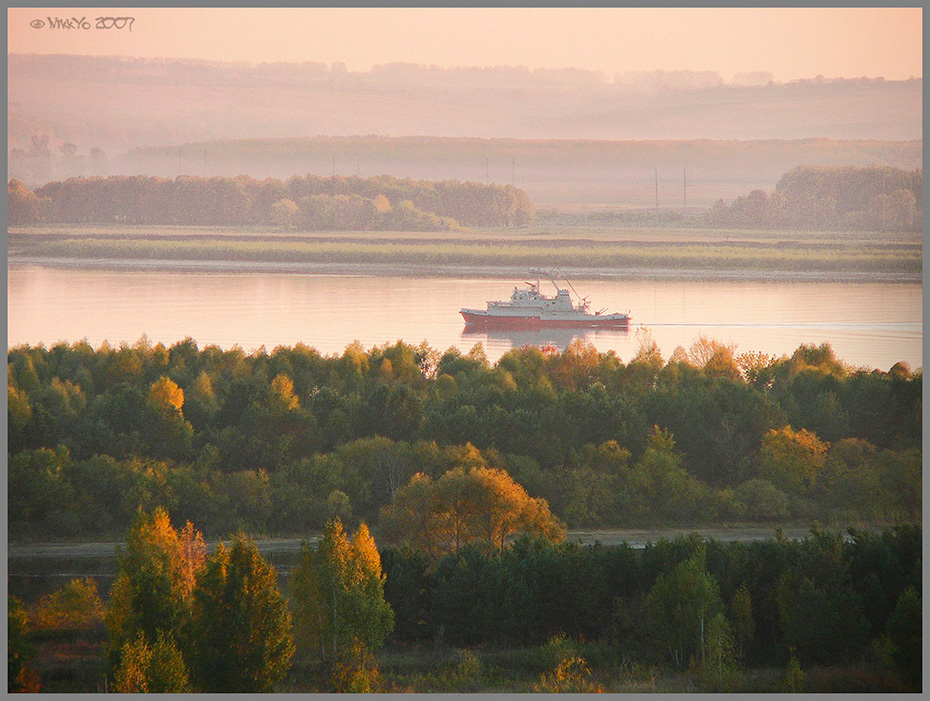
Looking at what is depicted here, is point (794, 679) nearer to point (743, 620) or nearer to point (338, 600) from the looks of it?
point (743, 620)

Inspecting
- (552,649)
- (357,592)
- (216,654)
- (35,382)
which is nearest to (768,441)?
(552,649)

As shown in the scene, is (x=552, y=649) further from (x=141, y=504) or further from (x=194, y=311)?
(x=194, y=311)

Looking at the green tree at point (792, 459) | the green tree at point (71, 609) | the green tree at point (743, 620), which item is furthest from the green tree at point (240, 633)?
the green tree at point (792, 459)

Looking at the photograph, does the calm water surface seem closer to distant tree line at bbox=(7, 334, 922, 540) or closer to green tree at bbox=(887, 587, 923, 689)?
distant tree line at bbox=(7, 334, 922, 540)

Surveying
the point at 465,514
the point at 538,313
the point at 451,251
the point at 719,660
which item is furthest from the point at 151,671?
the point at 538,313

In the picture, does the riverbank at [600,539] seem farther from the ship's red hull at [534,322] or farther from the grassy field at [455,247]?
the ship's red hull at [534,322]

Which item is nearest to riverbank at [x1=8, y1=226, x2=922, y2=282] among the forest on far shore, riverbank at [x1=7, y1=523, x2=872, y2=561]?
the forest on far shore
